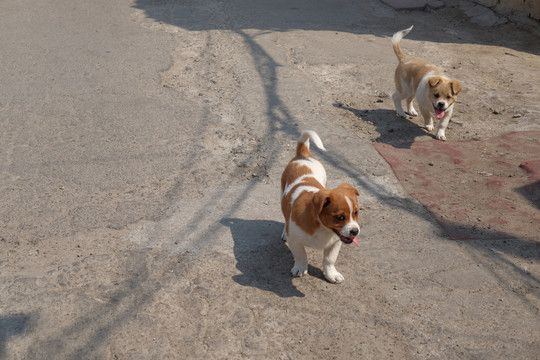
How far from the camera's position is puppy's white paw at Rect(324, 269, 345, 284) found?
13.5 ft

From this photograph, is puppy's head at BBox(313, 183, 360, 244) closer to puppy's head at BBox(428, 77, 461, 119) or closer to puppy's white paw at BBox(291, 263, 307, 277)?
puppy's white paw at BBox(291, 263, 307, 277)

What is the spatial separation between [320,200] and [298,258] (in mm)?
599

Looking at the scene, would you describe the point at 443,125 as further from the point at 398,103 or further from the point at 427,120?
the point at 398,103

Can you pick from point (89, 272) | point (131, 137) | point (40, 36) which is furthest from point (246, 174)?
point (40, 36)

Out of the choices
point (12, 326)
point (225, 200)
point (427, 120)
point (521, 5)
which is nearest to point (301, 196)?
point (225, 200)

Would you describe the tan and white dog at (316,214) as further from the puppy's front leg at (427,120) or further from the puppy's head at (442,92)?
the puppy's front leg at (427,120)

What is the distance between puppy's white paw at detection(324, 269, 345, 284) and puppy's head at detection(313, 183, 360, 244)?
452 mm

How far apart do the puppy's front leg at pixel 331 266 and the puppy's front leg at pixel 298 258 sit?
0.47 ft

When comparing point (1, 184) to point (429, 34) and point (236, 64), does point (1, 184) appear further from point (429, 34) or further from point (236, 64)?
point (429, 34)

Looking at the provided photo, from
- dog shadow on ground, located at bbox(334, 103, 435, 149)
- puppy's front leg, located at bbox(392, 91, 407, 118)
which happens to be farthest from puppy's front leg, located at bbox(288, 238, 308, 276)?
puppy's front leg, located at bbox(392, 91, 407, 118)

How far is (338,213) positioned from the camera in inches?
145

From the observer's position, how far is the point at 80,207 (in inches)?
197

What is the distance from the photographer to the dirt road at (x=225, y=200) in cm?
368

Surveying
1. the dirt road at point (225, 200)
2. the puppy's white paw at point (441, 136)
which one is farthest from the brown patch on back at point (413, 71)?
the puppy's white paw at point (441, 136)
